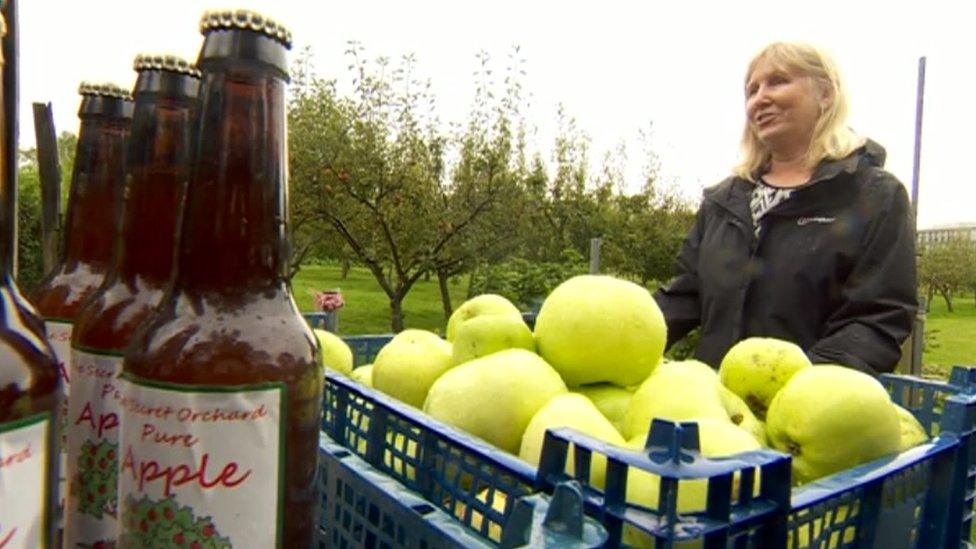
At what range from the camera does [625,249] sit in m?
15.5

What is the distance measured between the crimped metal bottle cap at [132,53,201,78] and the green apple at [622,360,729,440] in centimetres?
75

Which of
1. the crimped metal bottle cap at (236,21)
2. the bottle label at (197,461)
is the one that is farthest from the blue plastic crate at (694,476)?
the crimped metal bottle cap at (236,21)

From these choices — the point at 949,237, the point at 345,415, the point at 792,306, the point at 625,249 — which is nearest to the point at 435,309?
the point at 625,249

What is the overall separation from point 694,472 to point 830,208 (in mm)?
2061

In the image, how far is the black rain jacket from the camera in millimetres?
2311

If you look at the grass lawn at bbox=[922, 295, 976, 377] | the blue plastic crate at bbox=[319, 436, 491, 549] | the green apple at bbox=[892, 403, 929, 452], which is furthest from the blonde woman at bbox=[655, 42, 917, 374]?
the grass lawn at bbox=[922, 295, 976, 377]

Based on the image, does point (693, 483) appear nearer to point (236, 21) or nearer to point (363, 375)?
point (236, 21)

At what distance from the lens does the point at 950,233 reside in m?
33.4

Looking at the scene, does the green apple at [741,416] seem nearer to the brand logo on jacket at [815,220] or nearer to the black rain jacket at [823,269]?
the black rain jacket at [823,269]

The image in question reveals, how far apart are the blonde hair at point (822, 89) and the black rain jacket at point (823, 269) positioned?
0.15 feet

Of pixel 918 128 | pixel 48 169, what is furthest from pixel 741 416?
pixel 918 128

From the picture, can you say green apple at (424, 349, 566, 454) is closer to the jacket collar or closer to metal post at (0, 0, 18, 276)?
metal post at (0, 0, 18, 276)

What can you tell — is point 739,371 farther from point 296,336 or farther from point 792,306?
→ point 792,306

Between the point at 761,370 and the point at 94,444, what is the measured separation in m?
1.04
